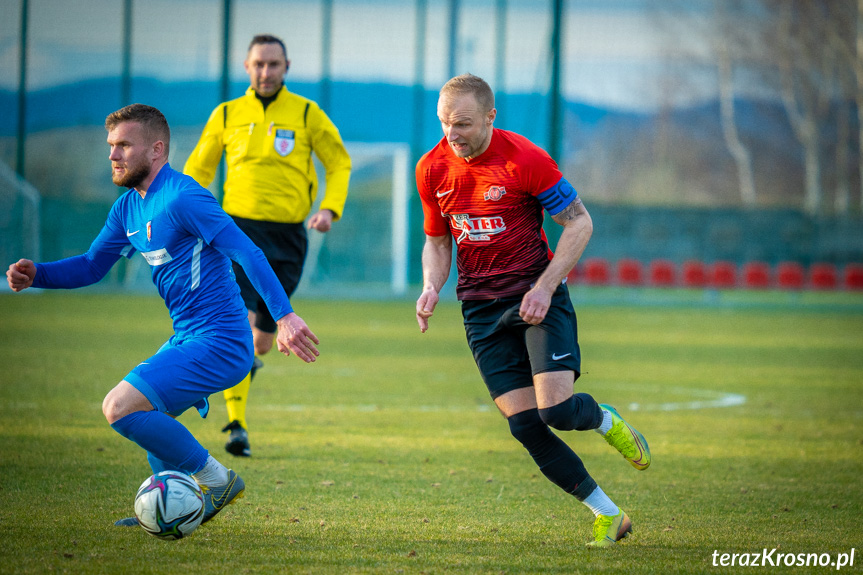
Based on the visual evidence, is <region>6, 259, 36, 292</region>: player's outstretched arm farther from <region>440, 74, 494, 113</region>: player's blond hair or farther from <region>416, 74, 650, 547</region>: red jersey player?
<region>440, 74, 494, 113</region>: player's blond hair

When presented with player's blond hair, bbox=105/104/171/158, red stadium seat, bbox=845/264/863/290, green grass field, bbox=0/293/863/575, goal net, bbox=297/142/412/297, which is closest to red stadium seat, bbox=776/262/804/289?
red stadium seat, bbox=845/264/863/290

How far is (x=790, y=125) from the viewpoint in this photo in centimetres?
4731

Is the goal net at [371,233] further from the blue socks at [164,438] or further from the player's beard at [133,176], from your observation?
the blue socks at [164,438]

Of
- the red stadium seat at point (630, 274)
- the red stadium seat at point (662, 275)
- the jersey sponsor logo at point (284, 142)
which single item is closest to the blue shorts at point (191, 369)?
Result: the jersey sponsor logo at point (284, 142)

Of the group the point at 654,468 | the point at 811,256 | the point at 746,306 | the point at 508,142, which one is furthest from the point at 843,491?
the point at 811,256

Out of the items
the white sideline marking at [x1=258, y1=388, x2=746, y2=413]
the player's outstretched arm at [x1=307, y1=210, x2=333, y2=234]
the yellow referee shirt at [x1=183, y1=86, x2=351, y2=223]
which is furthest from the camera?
the white sideline marking at [x1=258, y1=388, x2=746, y2=413]

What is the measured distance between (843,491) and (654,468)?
1125 mm

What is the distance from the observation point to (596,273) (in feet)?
108

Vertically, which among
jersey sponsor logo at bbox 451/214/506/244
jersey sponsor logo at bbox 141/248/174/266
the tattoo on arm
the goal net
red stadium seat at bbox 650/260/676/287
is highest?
the tattoo on arm

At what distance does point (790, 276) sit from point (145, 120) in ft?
110

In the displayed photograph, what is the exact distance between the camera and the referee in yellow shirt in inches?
261

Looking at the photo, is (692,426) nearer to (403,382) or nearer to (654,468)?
(654,468)

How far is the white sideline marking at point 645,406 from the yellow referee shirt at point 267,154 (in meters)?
2.10

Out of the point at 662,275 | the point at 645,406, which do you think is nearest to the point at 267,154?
the point at 645,406
